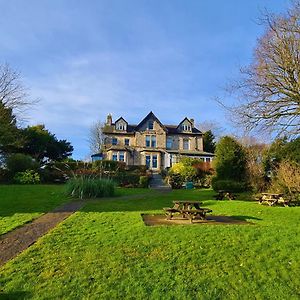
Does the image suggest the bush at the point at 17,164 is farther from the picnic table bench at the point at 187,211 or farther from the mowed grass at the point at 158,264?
the mowed grass at the point at 158,264

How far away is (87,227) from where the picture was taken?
9883 mm

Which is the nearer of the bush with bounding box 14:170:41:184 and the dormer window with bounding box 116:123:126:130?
the bush with bounding box 14:170:41:184

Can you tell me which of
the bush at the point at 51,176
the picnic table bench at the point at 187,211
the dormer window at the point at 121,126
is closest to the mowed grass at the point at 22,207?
the picnic table bench at the point at 187,211

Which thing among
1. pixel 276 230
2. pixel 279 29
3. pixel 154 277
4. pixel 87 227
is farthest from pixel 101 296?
pixel 279 29

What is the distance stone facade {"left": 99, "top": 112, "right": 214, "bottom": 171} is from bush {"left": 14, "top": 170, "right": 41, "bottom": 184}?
20.2 m

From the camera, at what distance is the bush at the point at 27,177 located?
27077 millimetres

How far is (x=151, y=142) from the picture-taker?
168 feet

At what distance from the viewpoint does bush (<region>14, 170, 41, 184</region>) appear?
88.8 feet

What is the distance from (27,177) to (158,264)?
75.8ft

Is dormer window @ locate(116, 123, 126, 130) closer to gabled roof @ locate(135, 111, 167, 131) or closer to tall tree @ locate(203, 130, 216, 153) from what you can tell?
gabled roof @ locate(135, 111, 167, 131)

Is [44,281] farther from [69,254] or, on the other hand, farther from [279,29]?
[279,29]

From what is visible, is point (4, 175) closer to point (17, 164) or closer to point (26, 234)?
point (17, 164)

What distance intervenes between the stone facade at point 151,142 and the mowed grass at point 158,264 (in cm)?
3840

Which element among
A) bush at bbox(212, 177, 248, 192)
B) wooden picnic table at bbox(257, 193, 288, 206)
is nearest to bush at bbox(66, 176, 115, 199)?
bush at bbox(212, 177, 248, 192)
